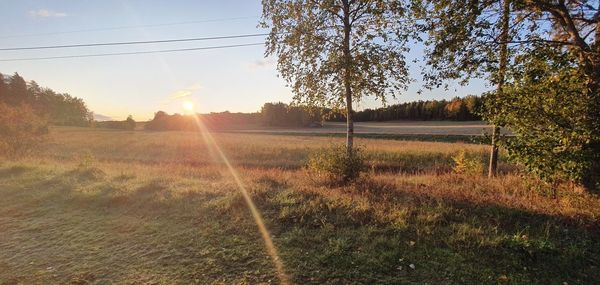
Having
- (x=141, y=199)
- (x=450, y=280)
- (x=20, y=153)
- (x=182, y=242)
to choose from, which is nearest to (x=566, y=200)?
(x=450, y=280)

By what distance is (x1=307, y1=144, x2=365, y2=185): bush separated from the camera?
32.2ft

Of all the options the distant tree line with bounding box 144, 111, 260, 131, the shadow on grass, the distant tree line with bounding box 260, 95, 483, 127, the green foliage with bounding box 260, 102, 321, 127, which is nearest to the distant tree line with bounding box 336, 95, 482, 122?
the distant tree line with bounding box 260, 95, 483, 127

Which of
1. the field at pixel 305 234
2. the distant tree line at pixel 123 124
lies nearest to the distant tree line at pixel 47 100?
the distant tree line at pixel 123 124

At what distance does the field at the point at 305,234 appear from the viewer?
176 inches

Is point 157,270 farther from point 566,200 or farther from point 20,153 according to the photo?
point 20,153

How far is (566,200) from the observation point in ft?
21.4

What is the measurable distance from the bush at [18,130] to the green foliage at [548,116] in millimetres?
24672

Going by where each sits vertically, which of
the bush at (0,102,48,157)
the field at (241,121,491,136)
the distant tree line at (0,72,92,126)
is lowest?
the field at (241,121,491,136)

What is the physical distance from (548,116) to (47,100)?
119 metres

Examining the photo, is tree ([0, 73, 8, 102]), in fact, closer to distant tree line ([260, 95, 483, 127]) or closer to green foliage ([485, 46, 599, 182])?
distant tree line ([260, 95, 483, 127])

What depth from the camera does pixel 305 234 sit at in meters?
5.79

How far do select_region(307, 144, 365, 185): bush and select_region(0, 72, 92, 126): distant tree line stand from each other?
82.4 metres

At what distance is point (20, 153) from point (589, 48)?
90.1ft

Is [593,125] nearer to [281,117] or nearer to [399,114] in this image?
[281,117]
